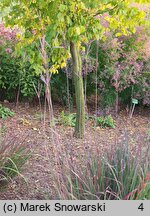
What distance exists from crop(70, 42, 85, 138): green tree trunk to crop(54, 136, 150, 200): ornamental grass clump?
2.17m

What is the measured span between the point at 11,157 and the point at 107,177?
3.38 ft

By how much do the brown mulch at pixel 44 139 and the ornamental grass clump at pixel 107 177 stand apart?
0.15 metres

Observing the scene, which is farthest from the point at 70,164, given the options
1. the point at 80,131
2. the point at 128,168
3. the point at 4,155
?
the point at 80,131

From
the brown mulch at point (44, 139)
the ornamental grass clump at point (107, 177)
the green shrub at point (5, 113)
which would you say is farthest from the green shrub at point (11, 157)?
the green shrub at point (5, 113)

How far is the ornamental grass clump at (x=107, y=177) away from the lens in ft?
8.02

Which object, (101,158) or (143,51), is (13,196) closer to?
(101,158)

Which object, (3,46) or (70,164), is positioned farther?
(3,46)

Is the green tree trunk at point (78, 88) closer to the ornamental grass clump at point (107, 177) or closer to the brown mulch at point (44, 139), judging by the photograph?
the brown mulch at point (44, 139)

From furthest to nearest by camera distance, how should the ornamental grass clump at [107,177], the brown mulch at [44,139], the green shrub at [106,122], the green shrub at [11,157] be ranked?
1. the green shrub at [106,122]
2. the brown mulch at [44,139]
3. the green shrub at [11,157]
4. the ornamental grass clump at [107,177]

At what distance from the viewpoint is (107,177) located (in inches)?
101

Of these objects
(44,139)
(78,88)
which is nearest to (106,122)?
(78,88)

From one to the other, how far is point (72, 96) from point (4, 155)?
13.3ft

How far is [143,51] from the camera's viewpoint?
247 inches

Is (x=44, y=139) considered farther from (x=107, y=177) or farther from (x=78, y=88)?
(x=107, y=177)
